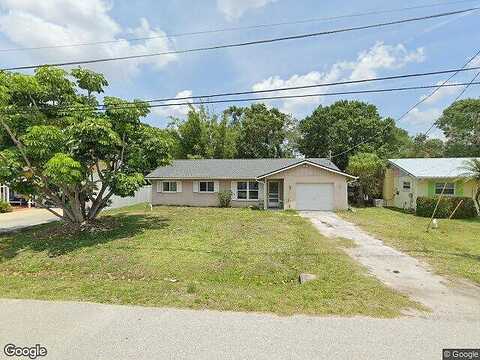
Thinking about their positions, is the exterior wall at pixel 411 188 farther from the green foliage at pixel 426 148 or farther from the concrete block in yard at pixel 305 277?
the green foliage at pixel 426 148

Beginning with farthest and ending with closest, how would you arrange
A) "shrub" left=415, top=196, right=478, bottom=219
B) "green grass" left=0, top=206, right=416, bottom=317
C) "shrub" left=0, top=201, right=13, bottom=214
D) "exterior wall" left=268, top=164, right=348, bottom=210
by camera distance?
1. "shrub" left=0, top=201, right=13, bottom=214
2. "exterior wall" left=268, top=164, right=348, bottom=210
3. "shrub" left=415, top=196, right=478, bottom=219
4. "green grass" left=0, top=206, right=416, bottom=317

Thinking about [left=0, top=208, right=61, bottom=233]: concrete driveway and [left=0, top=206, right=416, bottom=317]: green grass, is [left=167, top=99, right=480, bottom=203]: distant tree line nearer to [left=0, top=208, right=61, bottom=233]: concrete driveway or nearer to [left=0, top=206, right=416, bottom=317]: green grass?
[left=0, top=208, right=61, bottom=233]: concrete driveway

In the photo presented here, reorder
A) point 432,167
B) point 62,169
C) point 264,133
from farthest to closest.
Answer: point 264,133 < point 432,167 < point 62,169

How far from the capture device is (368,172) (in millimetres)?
24859

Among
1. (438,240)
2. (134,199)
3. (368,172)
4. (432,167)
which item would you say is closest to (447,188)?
(432,167)

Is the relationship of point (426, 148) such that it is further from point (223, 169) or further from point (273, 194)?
point (223, 169)

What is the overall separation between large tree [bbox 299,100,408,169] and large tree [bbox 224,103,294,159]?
4.11 meters

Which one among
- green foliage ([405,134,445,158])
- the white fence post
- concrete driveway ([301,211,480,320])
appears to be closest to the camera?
concrete driveway ([301,211,480,320])

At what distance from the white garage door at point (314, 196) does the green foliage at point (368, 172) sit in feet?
13.8

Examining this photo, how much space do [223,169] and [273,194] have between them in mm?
4466

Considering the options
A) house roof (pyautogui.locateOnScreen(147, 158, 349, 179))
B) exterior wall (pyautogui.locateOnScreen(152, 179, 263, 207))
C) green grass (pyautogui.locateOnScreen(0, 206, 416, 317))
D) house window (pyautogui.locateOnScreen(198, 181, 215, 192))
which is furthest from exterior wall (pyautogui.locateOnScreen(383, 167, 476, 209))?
house window (pyautogui.locateOnScreen(198, 181, 215, 192))

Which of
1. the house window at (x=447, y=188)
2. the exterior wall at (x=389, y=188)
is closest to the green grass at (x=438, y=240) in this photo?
the house window at (x=447, y=188)

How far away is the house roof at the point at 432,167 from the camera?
21109mm

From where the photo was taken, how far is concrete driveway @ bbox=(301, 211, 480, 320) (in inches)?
233
